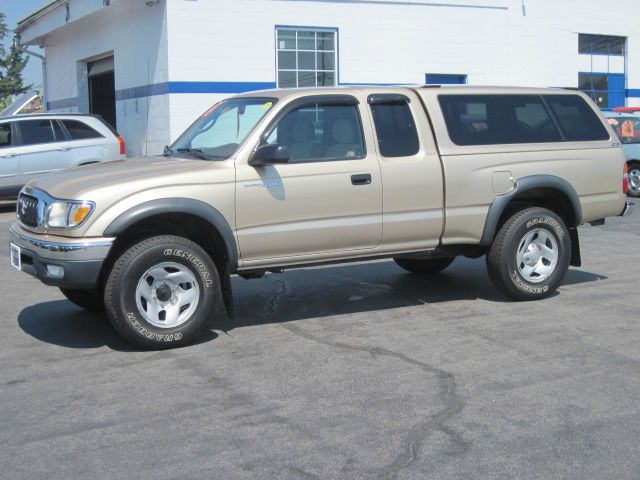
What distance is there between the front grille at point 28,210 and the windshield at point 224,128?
4.35ft

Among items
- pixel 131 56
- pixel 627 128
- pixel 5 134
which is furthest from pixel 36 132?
pixel 627 128

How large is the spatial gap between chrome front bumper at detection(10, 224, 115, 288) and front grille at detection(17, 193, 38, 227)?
30cm

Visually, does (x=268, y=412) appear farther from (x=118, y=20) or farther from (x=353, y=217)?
(x=118, y=20)

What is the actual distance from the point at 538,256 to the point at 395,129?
1.87 meters

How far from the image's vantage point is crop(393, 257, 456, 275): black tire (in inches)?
361

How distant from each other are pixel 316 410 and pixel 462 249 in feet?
10.5

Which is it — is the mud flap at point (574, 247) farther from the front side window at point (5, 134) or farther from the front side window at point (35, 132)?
the front side window at point (5, 134)

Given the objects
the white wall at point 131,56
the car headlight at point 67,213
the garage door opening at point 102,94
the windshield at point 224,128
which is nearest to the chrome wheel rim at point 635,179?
the white wall at point 131,56

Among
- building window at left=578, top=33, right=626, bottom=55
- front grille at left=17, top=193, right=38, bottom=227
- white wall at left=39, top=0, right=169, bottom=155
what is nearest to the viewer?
front grille at left=17, top=193, right=38, bottom=227

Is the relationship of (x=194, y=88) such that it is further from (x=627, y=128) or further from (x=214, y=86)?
(x=627, y=128)

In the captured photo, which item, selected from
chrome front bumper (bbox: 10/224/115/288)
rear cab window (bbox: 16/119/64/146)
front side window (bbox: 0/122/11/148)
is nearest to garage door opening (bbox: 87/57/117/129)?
rear cab window (bbox: 16/119/64/146)

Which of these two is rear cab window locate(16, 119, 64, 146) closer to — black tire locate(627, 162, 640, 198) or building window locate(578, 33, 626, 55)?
black tire locate(627, 162, 640, 198)

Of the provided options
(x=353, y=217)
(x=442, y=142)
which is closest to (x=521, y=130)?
(x=442, y=142)

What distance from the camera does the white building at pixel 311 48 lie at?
62.2 feet
